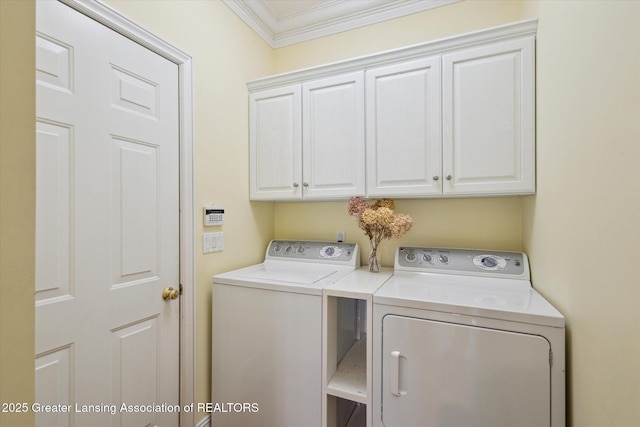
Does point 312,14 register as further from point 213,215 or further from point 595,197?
point 595,197

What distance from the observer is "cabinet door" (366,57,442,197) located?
1.62 m

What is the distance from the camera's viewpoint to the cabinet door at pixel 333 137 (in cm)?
181

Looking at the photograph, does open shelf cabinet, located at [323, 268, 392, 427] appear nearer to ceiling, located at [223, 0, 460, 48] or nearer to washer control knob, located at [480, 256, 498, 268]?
washer control knob, located at [480, 256, 498, 268]

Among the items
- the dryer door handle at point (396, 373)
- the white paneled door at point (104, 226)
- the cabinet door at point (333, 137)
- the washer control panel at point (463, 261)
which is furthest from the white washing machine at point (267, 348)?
the cabinet door at point (333, 137)

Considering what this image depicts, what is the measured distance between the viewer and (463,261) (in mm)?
1746

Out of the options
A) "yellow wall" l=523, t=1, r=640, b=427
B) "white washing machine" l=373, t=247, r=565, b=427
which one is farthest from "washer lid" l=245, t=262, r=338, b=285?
"yellow wall" l=523, t=1, r=640, b=427

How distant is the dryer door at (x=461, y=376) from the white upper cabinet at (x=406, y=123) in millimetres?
771

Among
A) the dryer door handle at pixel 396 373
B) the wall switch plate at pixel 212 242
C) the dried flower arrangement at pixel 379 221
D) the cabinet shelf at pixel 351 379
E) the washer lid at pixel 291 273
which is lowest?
the cabinet shelf at pixel 351 379

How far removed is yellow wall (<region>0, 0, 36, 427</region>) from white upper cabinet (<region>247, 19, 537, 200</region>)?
5.05 ft

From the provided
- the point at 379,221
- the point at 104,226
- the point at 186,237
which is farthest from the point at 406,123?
the point at 104,226

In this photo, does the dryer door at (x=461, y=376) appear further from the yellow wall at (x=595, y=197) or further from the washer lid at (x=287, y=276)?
the washer lid at (x=287, y=276)

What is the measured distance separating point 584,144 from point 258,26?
2222 millimetres

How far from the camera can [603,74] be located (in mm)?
816

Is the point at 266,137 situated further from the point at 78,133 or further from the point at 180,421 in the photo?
the point at 180,421
